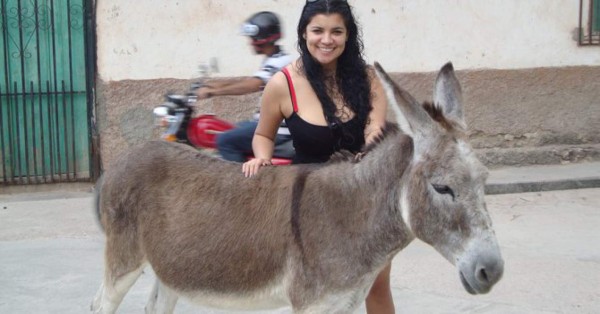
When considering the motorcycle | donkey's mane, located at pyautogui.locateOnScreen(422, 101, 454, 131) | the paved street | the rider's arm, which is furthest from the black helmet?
donkey's mane, located at pyautogui.locateOnScreen(422, 101, 454, 131)

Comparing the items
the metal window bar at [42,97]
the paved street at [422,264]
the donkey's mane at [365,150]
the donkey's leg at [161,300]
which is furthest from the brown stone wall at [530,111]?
the donkey's mane at [365,150]

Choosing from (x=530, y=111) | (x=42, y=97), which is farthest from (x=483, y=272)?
(x=530, y=111)

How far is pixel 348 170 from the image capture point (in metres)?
3.54

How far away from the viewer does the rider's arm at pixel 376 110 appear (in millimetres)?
3742

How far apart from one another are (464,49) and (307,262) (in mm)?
7051

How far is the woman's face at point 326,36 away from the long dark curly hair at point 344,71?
0.08 feet

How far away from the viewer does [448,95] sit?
352 cm

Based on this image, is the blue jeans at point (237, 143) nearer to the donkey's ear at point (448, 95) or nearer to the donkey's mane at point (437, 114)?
the donkey's ear at point (448, 95)

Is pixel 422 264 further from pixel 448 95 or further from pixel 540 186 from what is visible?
pixel 540 186

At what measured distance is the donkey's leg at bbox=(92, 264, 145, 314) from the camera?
405 cm

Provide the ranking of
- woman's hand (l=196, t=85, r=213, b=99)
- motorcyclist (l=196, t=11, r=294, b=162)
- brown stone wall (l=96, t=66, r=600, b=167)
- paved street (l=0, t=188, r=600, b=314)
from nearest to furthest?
paved street (l=0, t=188, r=600, b=314) → motorcyclist (l=196, t=11, r=294, b=162) → woman's hand (l=196, t=85, r=213, b=99) → brown stone wall (l=96, t=66, r=600, b=167)

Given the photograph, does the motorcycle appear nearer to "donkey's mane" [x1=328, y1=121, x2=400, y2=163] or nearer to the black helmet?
the black helmet

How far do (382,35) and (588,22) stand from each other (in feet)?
8.81

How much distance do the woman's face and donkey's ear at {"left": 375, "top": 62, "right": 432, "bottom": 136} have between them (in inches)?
24.2
